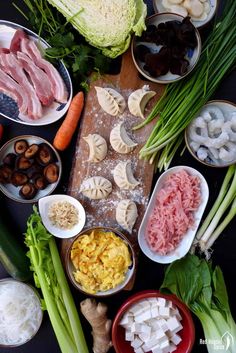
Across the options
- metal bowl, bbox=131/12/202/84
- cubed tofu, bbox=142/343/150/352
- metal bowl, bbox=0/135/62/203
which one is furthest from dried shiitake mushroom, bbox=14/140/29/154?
→ cubed tofu, bbox=142/343/150/352

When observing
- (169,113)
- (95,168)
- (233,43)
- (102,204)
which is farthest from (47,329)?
(233,43)

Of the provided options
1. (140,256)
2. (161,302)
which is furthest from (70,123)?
(161,302)

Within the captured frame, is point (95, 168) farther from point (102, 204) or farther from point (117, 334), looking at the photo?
point (117, 334)

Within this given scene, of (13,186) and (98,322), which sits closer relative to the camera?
(98,322)

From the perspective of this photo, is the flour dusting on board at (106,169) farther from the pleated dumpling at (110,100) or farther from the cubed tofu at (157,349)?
the cubed tofu at (157,349)

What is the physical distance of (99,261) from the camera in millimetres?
2422

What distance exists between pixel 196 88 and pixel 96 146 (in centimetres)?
60

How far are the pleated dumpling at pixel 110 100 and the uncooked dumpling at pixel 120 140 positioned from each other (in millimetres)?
85

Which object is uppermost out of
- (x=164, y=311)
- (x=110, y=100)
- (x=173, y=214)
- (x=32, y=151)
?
(x=110, y=100)

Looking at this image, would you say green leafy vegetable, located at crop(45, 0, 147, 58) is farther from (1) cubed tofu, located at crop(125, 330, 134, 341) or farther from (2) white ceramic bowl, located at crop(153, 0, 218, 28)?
(1) cubed tofu, located at crop(125, 330, 134, 341)

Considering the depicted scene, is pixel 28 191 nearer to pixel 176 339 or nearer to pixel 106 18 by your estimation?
pixel 106 18

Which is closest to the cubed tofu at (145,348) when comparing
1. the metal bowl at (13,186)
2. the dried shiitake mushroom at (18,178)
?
the metal bowl at (13,186)

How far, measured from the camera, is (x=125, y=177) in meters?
2.43

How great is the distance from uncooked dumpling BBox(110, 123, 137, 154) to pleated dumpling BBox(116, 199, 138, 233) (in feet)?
0.90
